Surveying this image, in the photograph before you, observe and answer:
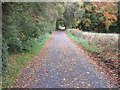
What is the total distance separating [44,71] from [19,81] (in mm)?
2146

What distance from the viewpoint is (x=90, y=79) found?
424 inches

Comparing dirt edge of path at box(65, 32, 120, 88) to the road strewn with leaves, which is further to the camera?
dirt edge of path at box(65, 32, 120, 88)

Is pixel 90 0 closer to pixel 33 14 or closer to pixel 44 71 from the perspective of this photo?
pixel 33 14

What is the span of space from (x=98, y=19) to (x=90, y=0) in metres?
4.75

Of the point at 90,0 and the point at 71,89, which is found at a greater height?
the point at 90,0

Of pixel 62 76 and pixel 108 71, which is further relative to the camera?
pixel 108 71

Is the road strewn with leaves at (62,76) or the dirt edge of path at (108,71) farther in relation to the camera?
the dirt edge of path at (108,71)

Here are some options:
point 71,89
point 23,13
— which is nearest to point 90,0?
point 23,13

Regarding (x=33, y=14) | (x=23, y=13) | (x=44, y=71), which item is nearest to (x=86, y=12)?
(x=33, y=14)

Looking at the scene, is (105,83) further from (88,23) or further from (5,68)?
(88,23)

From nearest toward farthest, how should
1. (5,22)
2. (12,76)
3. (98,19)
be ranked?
(12,76)
(5,22)
(98,19)

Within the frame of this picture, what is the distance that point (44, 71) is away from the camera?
12297 millimetres

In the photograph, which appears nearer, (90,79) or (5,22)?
(90,79)

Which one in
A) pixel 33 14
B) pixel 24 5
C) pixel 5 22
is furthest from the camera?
pixel 33 14
